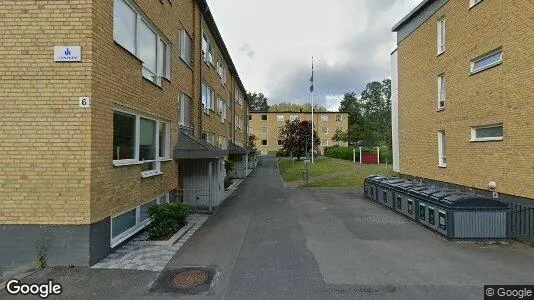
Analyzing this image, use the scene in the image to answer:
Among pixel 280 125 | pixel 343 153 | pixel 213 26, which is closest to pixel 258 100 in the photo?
pixel 280 125

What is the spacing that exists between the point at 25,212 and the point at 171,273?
3.14 metres

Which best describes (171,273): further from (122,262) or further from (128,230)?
(128,230)

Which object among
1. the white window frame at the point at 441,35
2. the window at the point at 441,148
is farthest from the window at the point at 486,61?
the window at the point at 441,148

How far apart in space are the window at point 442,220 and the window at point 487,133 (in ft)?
12.4

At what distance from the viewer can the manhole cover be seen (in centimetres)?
588

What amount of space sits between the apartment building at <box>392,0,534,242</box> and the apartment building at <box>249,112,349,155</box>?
52838 millimetres

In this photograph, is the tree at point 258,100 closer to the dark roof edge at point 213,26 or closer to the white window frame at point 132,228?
the dark roof edge at point 213,26

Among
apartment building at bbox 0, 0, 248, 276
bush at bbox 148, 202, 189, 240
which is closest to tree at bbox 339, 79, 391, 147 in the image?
bush at bbox 148, 202, 189, 240

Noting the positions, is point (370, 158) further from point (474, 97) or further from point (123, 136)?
point (123, 136)

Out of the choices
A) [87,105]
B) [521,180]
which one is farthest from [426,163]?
[87,105]

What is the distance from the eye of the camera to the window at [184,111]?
1367 cm

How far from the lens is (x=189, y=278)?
6.15 metres

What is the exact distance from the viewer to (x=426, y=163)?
16.2 m

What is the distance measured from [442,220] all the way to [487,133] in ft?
15.0
